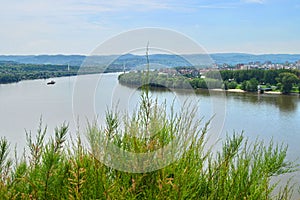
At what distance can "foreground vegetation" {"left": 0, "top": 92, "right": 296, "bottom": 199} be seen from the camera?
5.00ft

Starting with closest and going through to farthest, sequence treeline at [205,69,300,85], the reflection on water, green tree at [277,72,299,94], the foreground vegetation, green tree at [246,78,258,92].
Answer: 1. the foreground vegetation
2. the reflection on water
3. green tree at [277,72,299,94]
4. green tree at [246,78,258,92]
5. treeline at [205,69,300,85]

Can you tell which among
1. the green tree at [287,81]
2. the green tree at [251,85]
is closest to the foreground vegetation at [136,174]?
the green tree at [251,85]

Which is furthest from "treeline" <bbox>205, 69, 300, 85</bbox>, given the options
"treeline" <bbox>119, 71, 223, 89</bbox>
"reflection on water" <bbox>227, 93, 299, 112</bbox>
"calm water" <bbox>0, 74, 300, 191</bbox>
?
"treeline" <bbox>119, 71, 223, 89</bbox>

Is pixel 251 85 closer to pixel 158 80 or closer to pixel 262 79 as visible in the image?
pixel 262 79

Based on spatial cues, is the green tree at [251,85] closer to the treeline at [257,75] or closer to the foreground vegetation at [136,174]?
the treeline at [257,75]

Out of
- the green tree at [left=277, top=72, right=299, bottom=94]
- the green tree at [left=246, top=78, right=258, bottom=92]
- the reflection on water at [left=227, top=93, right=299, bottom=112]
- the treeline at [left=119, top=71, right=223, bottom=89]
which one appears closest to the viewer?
the treeline at [left=119, top=71, right=223, bottom=89]

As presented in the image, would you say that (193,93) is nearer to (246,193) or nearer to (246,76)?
(246,193)

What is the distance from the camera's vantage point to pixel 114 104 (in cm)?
218

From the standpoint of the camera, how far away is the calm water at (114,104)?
2151mm

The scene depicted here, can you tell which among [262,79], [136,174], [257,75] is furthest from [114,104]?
[262,79]

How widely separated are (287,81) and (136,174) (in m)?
20.6

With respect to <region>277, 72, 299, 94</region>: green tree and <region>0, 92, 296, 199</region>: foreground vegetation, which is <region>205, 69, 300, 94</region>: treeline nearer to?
<region>277, 72, 299, 94</region>: green tree

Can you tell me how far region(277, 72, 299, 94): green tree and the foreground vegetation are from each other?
782 inches

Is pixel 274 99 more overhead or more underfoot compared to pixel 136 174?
more underfoot
